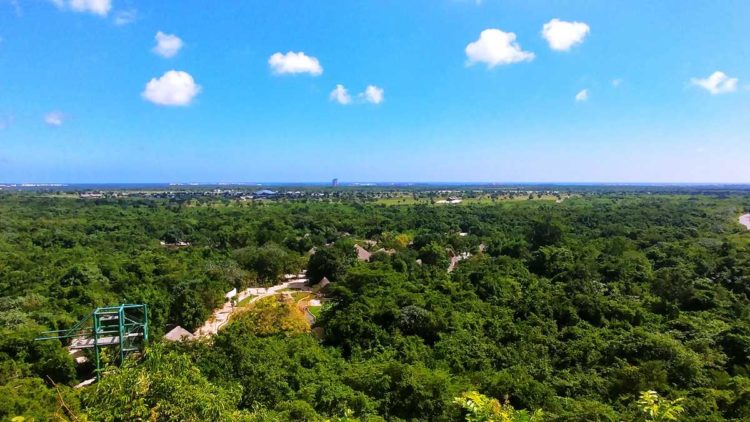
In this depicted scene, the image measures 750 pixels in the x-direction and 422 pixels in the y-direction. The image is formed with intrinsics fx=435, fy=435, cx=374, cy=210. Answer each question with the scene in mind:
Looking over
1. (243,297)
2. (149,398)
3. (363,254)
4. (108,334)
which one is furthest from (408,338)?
(363,254)

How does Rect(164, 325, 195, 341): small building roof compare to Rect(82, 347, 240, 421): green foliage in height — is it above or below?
below

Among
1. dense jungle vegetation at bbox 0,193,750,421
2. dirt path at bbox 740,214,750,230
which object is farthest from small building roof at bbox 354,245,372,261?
dirt path at bbox 740,214,750,230

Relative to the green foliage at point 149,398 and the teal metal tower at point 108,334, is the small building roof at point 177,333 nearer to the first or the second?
the teal metal tower at point 108,334

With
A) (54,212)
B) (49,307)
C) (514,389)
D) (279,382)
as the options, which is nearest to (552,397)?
(514,389)

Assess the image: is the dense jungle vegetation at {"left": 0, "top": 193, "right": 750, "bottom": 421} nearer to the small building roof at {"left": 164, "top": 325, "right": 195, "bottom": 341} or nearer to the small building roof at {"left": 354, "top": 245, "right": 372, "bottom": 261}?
the small building roof at {"left": 164, "top": 325, "right": 195, "bottom": 341}

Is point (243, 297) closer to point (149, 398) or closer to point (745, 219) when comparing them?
point (149, 398)

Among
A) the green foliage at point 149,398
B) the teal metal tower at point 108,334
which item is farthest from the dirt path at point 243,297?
the green foliage at point 149,398
